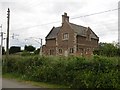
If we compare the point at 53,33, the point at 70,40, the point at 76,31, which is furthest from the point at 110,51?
the point at 53,33

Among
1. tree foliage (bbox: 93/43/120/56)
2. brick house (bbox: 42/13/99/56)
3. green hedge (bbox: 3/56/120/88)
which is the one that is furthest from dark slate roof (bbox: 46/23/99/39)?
green hedge (bbox: 3/56/120/88)

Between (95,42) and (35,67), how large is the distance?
43.8 metres

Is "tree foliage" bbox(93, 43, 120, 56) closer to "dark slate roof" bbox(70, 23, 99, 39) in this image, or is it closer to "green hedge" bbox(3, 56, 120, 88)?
"green hedge" bbox(3, 56, 120, 88)

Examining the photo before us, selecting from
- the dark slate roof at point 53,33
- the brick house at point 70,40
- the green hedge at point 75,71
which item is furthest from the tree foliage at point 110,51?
the dark slate roof at point 53,33

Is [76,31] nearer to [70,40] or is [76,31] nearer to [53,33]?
[70,40]

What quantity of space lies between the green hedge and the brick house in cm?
3302

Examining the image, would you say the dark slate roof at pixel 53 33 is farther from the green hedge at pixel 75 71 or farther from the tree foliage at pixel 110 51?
the green hedge at pixel 75 71

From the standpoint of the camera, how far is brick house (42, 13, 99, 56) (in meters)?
55.8

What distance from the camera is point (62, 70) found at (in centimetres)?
1703

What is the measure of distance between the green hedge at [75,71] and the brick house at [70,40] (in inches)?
1300

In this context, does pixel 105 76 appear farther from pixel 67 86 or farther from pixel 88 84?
pixel 67 86

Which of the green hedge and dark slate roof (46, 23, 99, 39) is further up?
dark slate roof (46, 23, 99, 39)

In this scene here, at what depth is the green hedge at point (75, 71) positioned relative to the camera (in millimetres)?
13852

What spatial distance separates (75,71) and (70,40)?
4034 centimetres
